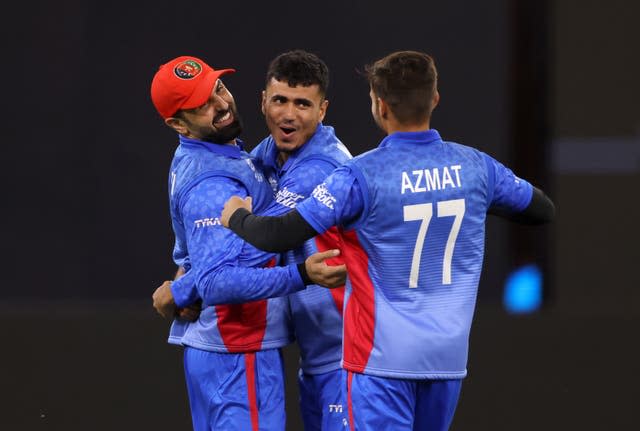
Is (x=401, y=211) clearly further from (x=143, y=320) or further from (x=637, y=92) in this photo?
(x=637, y=92)

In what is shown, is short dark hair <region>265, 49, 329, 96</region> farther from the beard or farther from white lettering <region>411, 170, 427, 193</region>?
white lettering <region>411, 170, 427, 193</region>

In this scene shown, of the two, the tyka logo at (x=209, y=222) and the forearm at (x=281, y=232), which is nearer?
→ the forearm at (x=281, y=232)

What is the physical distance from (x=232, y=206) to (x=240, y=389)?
64 cm

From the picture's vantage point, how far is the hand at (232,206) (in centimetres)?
331

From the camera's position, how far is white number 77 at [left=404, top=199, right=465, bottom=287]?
3.17 m

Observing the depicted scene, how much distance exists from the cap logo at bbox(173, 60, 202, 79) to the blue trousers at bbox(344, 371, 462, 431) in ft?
3.69

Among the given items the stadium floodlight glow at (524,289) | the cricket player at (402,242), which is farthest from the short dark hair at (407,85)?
the stadium floodlight glow at (524,289)

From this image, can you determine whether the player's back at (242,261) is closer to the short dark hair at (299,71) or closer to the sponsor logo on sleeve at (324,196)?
the short dark hair at (299,71)

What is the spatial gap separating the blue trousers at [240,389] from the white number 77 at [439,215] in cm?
69

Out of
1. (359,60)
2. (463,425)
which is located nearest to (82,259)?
(359,60)

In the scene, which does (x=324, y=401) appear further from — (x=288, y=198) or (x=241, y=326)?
(x=288, y=198)

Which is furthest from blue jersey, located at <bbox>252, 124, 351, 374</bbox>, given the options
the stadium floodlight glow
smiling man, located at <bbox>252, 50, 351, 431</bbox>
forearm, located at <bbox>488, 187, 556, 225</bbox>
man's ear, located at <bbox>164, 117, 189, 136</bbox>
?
the stadium floodlight glow

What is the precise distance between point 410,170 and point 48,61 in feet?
11.2

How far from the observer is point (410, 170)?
3188 mm
